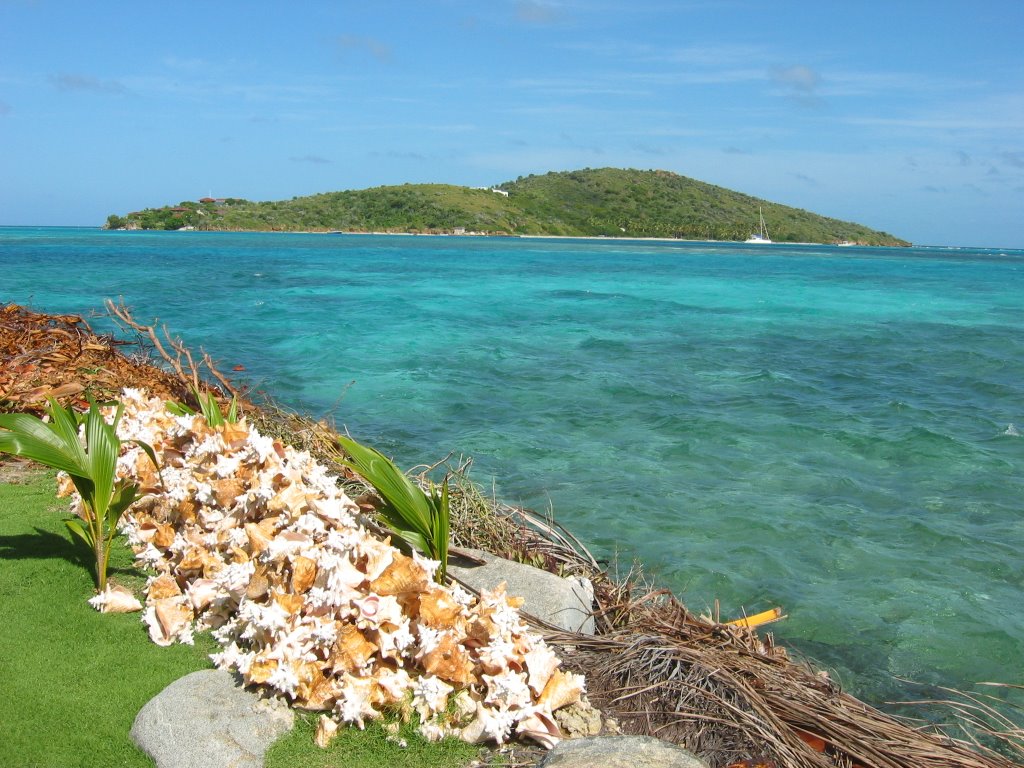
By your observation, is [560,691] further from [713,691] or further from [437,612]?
[713,691]

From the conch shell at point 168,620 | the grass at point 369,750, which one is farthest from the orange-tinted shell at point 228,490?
the grass at point 369,750

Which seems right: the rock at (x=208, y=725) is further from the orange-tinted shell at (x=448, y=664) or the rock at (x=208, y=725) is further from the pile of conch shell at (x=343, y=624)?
the orange-tinted shell at (x=448, y=664)

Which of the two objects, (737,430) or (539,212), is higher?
(539,212)

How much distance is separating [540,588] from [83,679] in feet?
6.13

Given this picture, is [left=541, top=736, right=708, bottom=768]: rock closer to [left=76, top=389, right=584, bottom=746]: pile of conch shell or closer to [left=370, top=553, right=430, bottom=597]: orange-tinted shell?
[left=76, top=389, right=584, bottom=746]: pile of conch shell

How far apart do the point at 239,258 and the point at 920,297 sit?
1457 inches

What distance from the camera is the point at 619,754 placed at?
277 cm

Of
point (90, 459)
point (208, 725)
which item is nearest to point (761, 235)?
point (90, 459)

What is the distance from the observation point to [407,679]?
3.12 m

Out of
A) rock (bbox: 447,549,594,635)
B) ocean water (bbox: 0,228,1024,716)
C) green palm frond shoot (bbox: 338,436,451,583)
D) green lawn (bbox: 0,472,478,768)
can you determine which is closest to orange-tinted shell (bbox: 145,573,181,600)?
green lawn (bbox: 0,472,478,768)

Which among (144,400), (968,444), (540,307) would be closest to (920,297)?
(540,307)

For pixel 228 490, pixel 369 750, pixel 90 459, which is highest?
pixel 90 459

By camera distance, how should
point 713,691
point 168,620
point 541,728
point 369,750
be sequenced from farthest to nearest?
1. point 168,620
2. point 713,691
3. point 541,728
4. point 369,750

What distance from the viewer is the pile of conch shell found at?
3051 mm
